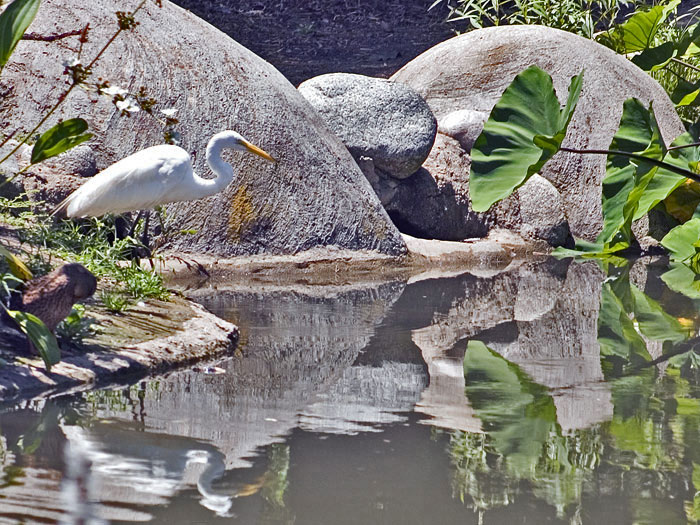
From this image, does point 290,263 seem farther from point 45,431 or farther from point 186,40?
point 45,431

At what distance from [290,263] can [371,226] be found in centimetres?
83

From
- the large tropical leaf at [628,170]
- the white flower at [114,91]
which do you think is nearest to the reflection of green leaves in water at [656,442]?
the large tropical leaf at [628,170]

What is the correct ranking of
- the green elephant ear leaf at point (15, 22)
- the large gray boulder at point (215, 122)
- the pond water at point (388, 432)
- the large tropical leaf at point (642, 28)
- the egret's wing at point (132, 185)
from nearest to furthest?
the pond water at point (388, 432), the green elephant ear leaf at point (15, 22), the egret's wing at point (132, 185), the large tropical leaf at point (642, 28), the large gray boulder at point (215, 122)

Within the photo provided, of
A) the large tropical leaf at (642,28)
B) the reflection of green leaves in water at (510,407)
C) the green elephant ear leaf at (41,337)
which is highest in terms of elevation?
the large tropical leaf at (642,28)

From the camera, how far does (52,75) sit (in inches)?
299

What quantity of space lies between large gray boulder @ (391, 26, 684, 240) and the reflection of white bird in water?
413 centimetres

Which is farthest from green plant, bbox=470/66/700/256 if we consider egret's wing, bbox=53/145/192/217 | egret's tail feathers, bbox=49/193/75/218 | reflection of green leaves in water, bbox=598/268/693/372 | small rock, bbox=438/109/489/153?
small rock, bbox=438/109/489/153

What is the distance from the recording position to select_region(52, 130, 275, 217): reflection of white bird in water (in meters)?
6.08

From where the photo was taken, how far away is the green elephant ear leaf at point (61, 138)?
3.79 metres

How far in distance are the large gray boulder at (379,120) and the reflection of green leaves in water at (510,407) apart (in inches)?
178

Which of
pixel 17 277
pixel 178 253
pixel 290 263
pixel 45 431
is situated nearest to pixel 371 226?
pixel 290 263

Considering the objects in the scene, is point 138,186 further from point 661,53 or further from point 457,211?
point 457,211

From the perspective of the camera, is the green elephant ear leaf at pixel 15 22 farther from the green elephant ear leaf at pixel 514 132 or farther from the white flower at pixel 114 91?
the green elephant ear leaf at pixel 514 132

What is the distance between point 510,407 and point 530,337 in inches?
59.4
